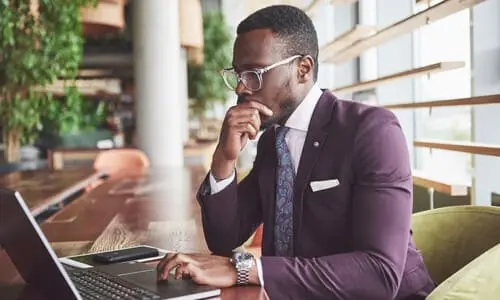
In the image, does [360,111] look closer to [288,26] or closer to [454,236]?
[288,26]

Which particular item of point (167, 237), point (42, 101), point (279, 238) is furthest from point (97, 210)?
point (42, 101)

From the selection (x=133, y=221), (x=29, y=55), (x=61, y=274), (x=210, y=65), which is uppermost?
(x=210, y=65)

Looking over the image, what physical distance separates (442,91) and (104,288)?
3.29 metres

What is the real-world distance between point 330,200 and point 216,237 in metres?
0.38

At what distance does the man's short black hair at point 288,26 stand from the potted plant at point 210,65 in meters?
8.83

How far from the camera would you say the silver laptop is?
3.59 feet

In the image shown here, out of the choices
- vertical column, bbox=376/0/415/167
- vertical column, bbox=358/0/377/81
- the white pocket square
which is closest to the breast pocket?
the white pocket square

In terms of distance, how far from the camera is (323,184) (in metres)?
1.50

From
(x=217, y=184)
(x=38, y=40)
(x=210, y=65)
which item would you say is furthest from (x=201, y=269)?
(x=210, y=65)

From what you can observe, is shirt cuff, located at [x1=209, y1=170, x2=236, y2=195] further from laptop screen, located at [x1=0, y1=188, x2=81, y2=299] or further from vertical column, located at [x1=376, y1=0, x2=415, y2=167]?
vertical column, located at [x1=376, y1=0, x2=415, y2=167]

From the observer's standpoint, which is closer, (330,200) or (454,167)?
(330,200)

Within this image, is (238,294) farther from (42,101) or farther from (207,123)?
(207,123)

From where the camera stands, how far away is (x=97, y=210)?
2.79 m

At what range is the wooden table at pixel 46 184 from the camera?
2.95 meters
